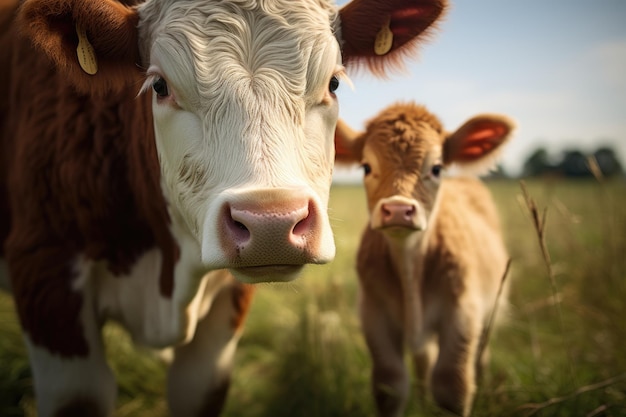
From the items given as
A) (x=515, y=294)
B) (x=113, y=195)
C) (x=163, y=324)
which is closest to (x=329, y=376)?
(x=163, y=324)

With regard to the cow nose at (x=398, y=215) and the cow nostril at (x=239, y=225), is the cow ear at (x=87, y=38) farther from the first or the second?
the cow nose at (x=398, y=215)

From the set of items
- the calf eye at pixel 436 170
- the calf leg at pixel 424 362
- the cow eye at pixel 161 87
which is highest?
the cow eye at pixel 161 87

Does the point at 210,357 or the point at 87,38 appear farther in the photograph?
the point at 210,357

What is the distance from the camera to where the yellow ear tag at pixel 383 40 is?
2498 mm

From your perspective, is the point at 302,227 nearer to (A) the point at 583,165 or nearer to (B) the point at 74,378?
(B) the point at 74,378

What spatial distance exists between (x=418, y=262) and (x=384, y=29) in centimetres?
149

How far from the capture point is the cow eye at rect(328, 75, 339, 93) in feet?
7.07

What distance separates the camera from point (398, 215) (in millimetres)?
2734

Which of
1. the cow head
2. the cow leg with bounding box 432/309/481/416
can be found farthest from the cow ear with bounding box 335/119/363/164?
the cow leg with bounding box 432/309/481/416

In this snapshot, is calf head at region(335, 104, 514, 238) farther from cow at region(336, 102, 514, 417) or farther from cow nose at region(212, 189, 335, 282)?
cow nose at region(212, 189, 335, 282)

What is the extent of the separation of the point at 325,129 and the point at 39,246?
1.55 m

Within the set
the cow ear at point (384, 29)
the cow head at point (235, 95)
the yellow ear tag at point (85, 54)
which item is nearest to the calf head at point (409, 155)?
the cow ear at point (384, 29)

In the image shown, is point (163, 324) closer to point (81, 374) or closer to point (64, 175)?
point (81, 374)

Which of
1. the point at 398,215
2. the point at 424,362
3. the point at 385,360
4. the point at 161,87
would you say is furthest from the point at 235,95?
the point at 424,362
